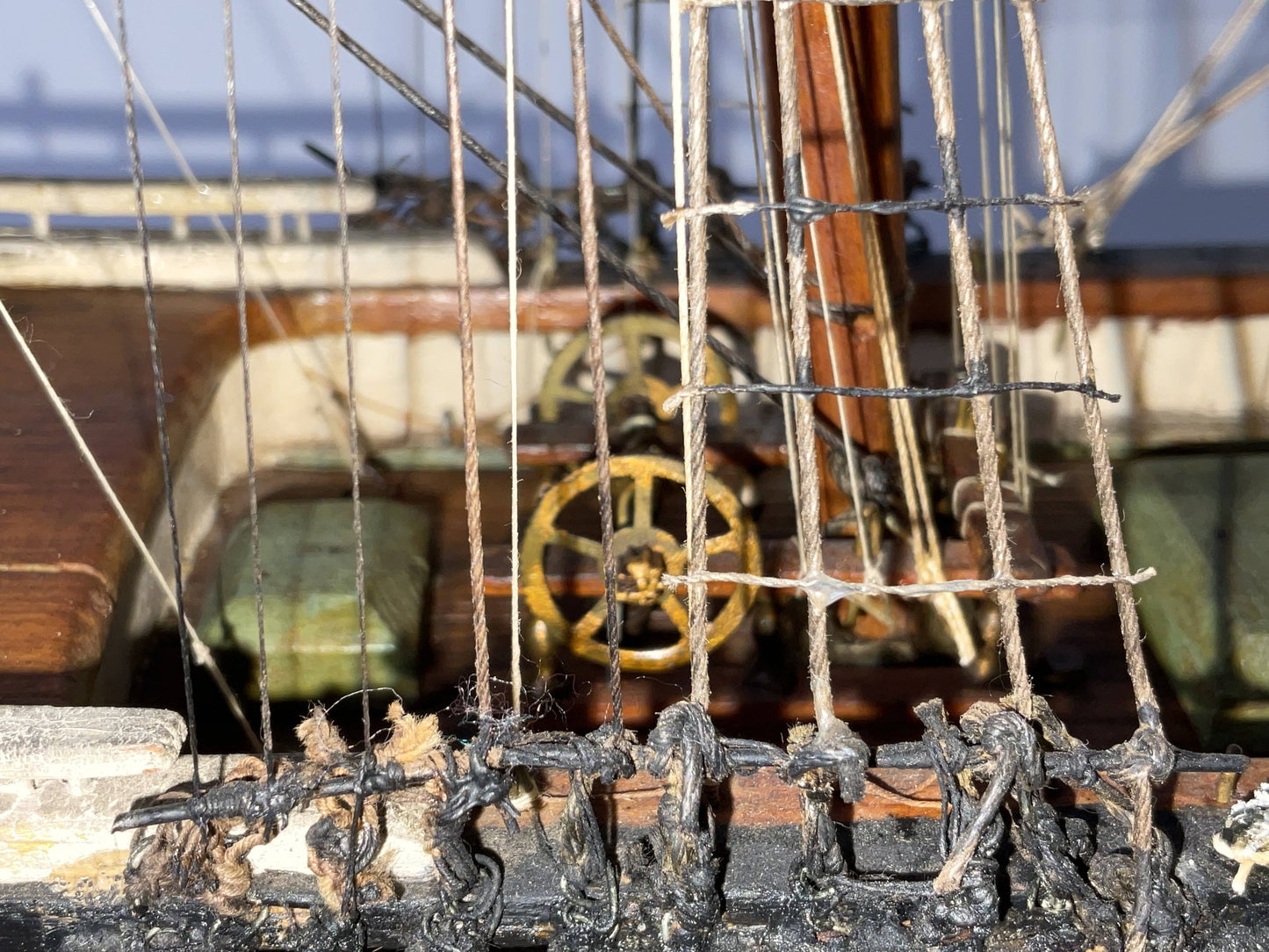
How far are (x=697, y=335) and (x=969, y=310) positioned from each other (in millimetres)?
222

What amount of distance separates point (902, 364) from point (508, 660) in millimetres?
778

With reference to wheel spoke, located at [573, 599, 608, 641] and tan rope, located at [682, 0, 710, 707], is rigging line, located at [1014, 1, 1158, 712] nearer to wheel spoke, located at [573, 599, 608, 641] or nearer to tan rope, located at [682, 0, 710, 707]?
tan rope, located at [682, 0, 710, 707]

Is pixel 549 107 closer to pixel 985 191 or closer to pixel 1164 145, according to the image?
pixel 985 191

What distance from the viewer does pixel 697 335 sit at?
0.94m

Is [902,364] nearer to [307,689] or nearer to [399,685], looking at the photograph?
[399,685]

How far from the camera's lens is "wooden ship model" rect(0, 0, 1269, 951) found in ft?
3.19

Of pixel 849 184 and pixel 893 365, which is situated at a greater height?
pixel 849 184

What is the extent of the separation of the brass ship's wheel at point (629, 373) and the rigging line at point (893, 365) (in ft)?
1.79

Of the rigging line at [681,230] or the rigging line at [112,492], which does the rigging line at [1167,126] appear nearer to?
the rigging line at [681,230]

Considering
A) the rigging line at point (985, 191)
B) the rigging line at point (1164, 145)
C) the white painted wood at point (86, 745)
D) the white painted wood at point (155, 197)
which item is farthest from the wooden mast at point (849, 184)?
the white painted wood at point (155, 197)

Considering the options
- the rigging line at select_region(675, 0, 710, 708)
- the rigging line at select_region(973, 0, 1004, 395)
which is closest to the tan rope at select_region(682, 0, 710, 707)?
the rigging line at select_region(675, 0, 710, 708)

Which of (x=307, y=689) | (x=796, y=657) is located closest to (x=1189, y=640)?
(x=796, y=657)

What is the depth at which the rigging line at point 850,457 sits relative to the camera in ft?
4.74

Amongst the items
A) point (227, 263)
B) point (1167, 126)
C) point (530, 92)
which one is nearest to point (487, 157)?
point (530, 92)
